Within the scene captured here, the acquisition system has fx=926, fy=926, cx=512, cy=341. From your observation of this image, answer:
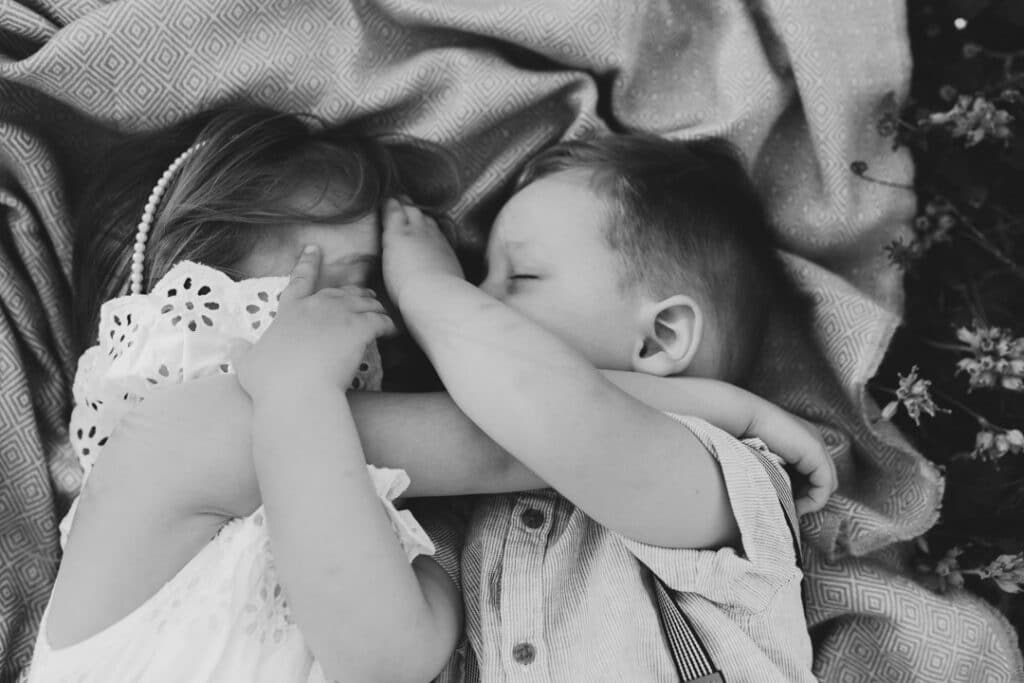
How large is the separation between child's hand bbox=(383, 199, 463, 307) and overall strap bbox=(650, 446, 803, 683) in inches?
18.4

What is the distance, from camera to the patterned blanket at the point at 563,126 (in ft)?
4.23

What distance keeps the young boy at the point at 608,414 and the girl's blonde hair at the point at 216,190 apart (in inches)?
3.7

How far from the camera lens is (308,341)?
3.55 ft

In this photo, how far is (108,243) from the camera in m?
1.28

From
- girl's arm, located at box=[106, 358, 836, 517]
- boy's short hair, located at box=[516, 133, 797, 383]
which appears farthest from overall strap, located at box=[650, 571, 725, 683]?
boy's short hair, located at box=[516, 133, 797, 383]

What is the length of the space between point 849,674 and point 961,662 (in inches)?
6.0

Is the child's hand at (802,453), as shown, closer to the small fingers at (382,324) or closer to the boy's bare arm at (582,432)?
the boy's bare arm at (582,432)

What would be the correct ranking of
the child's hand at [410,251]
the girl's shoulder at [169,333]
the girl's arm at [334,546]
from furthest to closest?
the child's hand at [410,251], the girl's shoulder at [169,333], the girl's arm at [334,546]

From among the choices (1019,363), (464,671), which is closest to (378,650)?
(464,671)

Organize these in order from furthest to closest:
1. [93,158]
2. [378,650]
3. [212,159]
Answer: [93,158]
[212,159]
[378,650]

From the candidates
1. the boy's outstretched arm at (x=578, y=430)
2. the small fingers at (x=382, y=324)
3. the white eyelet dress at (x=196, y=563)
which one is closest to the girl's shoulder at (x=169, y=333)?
the white eyelet dress at (x=196, y=563)

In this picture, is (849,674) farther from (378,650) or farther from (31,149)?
(31,149)

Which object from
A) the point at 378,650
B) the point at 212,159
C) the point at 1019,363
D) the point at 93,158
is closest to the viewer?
the point at 378,650

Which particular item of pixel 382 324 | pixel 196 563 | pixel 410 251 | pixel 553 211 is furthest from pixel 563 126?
pixel 196 563
